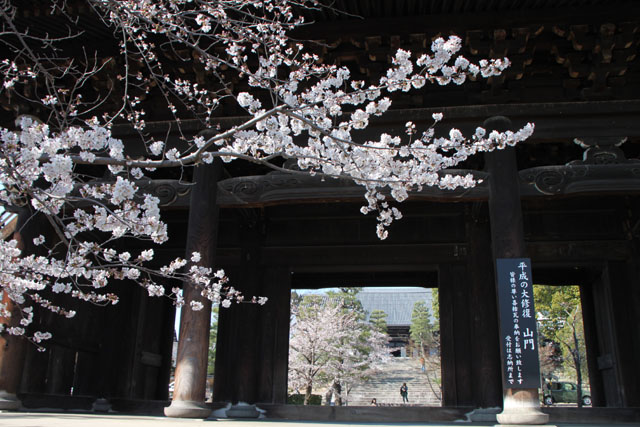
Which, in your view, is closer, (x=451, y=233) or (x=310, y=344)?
(x=451, y=233)

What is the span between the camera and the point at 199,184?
664 cm

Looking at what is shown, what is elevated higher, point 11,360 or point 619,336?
point 619,336

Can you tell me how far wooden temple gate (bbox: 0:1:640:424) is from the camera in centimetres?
616

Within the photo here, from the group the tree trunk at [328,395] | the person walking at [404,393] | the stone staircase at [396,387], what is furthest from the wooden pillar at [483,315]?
the stone staircase at [396,387]

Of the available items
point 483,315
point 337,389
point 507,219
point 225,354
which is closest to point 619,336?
point 483,315

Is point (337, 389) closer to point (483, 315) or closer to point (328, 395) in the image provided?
point (328, 395)

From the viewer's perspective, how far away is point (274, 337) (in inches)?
346

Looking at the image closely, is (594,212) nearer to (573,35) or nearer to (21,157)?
(573,35)

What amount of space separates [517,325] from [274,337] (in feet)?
13.9

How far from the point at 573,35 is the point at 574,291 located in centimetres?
1595

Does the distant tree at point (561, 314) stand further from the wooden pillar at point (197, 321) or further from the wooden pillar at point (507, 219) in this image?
the wooden pillar at point (197, 321)

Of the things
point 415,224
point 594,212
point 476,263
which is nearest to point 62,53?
point 415,224

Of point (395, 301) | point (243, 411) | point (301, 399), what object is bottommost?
point (301, 399)

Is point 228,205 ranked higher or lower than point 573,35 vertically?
lower
